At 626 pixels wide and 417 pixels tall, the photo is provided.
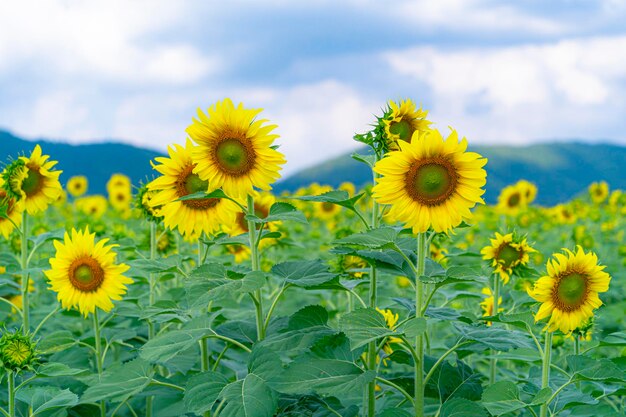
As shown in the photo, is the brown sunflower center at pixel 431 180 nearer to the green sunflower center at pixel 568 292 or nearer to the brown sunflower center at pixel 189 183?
the green sunflower center at pixel 568 292

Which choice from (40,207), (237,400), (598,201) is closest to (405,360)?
(237,400)

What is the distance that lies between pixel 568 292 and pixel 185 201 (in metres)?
1.38

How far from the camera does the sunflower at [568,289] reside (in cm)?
234

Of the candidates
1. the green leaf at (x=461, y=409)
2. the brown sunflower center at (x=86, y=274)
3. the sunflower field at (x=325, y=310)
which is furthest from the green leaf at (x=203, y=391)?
the brown sunflower center at (x=86, y=274)

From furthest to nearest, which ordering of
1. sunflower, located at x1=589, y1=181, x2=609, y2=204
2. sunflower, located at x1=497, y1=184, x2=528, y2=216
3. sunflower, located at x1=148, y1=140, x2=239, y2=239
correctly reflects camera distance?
sunflower, located at x1=589, y1=181, x2=609, y2=204 → sunflower, located at x1=497, y1=184, x2=528, y2=216 → sunflower, located at x1=148, y1=140, x2=239, y2=239

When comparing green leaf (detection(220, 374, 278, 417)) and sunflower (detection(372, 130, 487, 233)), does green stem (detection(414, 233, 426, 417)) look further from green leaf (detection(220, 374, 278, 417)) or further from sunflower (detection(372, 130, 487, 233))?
green leaf (detection(220, 374, 278, 417))

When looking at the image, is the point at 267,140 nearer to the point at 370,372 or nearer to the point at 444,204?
the point at 444,204

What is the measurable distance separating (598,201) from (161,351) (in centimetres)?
1101

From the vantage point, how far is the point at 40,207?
3.36 m

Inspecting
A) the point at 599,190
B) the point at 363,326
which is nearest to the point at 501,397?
the point at 363,326

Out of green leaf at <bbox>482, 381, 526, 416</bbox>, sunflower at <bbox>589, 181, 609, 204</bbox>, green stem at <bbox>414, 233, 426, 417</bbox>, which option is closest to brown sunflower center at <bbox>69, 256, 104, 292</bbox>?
green stem at <bbox>414, 233, 426, 417</bbox>

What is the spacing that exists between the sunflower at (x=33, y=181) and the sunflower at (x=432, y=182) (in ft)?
6.10

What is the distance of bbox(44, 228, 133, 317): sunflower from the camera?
299 centimetres

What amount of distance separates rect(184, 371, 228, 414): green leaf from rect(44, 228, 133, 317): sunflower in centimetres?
88
